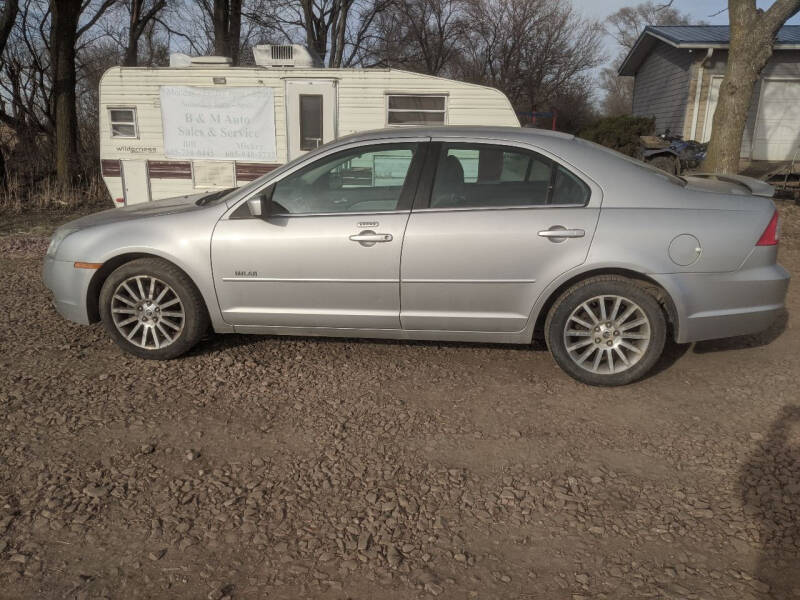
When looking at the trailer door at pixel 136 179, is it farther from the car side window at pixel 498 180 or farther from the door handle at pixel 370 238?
the car side window at pixel 498 180

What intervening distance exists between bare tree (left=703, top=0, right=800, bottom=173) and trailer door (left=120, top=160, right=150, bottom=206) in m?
8.62

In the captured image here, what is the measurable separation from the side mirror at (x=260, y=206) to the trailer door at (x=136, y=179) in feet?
23.0

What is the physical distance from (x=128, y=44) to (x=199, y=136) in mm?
18910

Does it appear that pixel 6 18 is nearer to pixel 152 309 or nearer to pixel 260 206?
pixel 152 309

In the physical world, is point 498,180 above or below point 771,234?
above

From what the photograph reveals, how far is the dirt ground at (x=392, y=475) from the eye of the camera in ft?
8.36

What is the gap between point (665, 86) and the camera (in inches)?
822

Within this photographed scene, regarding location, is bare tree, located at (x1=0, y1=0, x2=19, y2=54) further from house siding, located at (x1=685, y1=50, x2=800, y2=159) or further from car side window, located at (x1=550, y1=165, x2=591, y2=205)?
house siding, located at (x1=685, y1=50, x2=800, y2=159)

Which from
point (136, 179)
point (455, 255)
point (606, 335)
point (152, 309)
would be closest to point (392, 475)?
point (455, 255)

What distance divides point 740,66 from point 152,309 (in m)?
Answer: 8.54

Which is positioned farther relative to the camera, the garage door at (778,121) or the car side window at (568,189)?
the garage door at (778,121)

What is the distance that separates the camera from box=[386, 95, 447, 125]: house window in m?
9.96

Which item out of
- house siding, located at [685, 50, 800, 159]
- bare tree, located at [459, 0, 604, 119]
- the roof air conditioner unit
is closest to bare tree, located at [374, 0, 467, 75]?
bare tree, located at [459, 0, 604, 119]

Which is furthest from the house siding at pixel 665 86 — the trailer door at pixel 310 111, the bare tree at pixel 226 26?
the bare tree at pixel 226 26
